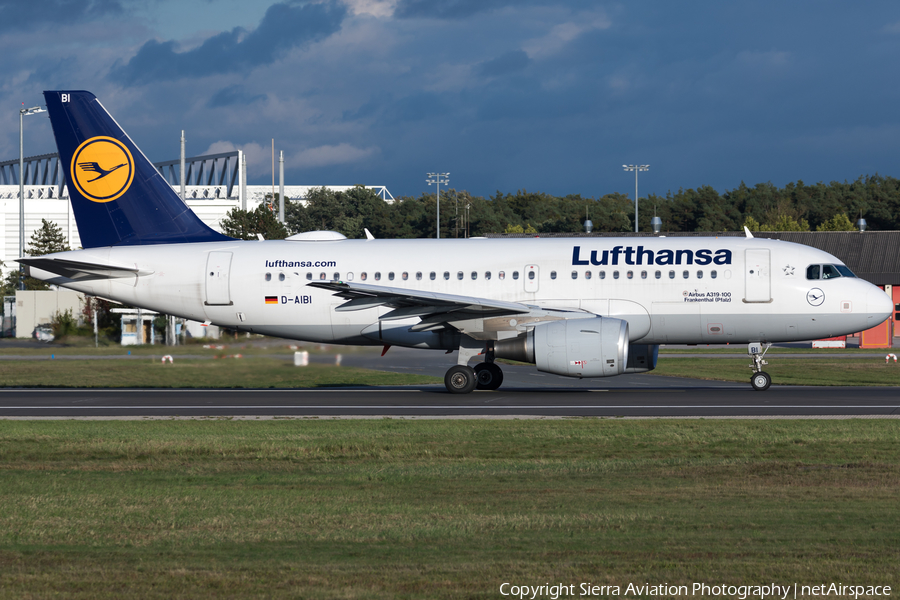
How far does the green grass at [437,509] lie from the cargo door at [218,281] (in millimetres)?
9678

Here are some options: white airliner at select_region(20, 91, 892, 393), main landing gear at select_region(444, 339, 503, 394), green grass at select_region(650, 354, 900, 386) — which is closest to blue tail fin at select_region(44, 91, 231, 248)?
white airliner at select_region(20, 91, 892, 393)

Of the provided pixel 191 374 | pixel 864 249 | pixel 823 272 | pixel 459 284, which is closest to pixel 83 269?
pixel 191 374

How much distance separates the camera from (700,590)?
6.89 metres

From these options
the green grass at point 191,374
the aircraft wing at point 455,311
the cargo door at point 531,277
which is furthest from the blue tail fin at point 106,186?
the cargo door at point 531,277

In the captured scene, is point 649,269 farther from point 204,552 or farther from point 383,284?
point 204,552

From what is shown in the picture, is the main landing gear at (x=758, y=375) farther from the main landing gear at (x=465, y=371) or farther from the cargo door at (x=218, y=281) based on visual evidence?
the cargo door at (x=218, y=281)

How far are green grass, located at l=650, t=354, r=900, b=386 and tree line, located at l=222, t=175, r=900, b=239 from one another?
66.5m

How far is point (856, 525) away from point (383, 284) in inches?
703

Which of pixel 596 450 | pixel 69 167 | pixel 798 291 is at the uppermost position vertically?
pixel 69 167

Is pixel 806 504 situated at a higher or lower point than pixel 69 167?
lower

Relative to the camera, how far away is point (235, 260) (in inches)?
1038

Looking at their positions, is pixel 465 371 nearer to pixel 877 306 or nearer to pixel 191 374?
pixel 191 374

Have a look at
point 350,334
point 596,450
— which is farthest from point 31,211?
point 596,450

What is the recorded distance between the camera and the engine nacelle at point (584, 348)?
22.4 meters
